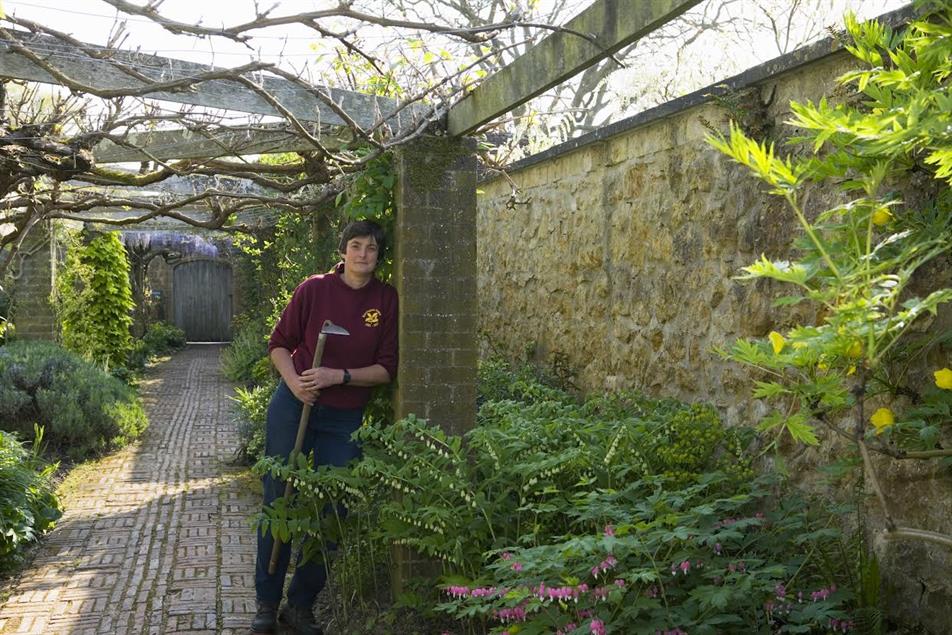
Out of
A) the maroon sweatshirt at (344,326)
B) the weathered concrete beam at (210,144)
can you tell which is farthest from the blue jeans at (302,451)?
the weathered concrete beam at (210,144)

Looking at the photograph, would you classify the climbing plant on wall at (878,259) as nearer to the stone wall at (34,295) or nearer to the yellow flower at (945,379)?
the yellow flower at (945,379)

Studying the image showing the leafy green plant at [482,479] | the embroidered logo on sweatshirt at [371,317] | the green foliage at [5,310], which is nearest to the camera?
the leafy green plant at [482,479]

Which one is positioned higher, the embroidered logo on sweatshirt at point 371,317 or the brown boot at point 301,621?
the embroidered logo on sweatshirt at point 371,317

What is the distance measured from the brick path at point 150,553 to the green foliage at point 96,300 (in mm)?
4495

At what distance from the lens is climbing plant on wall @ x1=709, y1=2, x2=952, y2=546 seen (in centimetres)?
196

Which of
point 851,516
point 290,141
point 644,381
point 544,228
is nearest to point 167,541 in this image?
point 290,141

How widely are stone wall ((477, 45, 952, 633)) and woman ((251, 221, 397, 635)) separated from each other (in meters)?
1.28

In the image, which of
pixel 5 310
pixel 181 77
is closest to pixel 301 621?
pixel 181 77

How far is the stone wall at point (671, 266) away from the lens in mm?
3447

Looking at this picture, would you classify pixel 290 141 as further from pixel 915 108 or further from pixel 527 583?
pixel 915 108

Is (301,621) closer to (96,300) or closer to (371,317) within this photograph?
(371,317)

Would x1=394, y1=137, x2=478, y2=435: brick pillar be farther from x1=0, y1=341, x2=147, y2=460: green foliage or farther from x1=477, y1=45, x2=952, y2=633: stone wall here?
x1=0, y1=341, x2=147, y2=460: green foliage

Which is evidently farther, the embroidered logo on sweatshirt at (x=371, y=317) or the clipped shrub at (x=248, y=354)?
the clipped shrub at (x=248, y=354)

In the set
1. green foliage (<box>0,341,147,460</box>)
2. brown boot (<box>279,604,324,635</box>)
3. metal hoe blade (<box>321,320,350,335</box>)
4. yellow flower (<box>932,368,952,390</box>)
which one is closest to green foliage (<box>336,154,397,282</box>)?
metal hoe blade (<box>321,320,350,335</box>)
